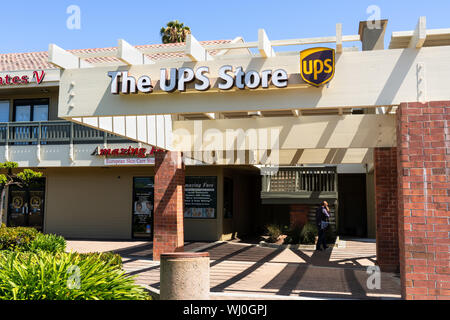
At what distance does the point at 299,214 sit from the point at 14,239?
12.3 metres

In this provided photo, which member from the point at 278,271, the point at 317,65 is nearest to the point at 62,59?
the point at 317,65

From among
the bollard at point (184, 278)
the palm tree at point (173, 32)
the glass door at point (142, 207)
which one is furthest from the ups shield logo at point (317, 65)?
the palm tree at point (173, 32)

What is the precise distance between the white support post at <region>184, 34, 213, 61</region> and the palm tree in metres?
30.7

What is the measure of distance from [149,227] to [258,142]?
10194 millimetres

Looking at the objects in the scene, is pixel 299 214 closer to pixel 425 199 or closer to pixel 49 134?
pixel 49 134

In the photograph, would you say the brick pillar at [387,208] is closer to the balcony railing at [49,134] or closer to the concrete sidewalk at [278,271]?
the concrete sidewalk at [278,271]

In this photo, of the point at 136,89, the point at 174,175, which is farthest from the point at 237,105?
the point at 174,175

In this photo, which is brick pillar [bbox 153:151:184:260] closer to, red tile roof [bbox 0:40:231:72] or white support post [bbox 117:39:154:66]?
white support post [bbox 117:39:154:66]

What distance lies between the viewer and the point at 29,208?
2311 centimetres

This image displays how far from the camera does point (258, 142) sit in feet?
43.4

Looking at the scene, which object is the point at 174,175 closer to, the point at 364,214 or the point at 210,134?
the point at 210,134

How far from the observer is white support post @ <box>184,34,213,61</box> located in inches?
360

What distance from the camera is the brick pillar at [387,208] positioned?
1256 cm
